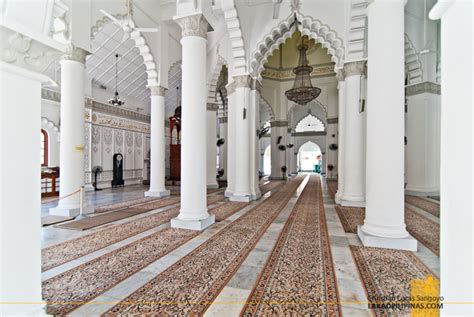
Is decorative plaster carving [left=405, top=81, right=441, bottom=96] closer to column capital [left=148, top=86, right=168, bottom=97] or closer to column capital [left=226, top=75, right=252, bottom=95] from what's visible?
column capital [left=226, top=75, right=252, bottom=95]

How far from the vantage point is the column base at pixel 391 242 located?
308 centimetres

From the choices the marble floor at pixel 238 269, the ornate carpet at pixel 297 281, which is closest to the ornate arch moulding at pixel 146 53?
the marble floor at pixel 238 269

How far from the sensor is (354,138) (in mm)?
5859

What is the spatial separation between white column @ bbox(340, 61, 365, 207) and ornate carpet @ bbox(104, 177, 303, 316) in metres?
3.32

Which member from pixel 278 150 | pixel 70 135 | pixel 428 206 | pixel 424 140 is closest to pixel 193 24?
pixel 70 135

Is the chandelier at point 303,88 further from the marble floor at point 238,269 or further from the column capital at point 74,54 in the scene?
the column capital at point 74,54

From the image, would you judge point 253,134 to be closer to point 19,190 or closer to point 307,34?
point 307,34

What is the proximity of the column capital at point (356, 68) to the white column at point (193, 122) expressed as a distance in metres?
3.74

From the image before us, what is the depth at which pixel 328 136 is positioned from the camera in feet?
49.0

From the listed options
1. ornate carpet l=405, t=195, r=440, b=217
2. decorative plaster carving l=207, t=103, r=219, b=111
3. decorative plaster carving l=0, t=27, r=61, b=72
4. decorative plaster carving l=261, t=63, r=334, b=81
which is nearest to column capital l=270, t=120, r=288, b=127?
decorative plaster carving l=261, t=63, r=334, b=81

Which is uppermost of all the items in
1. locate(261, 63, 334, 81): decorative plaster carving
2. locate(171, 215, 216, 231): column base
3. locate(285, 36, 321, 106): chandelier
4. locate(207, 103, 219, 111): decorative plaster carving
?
locate(261, 63, 334, 81): decorative plaster carving

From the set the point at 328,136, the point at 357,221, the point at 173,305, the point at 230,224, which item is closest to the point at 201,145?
the point at 230,224

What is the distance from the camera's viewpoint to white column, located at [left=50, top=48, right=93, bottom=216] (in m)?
5.14

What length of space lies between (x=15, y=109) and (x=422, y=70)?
10056 millimetres
